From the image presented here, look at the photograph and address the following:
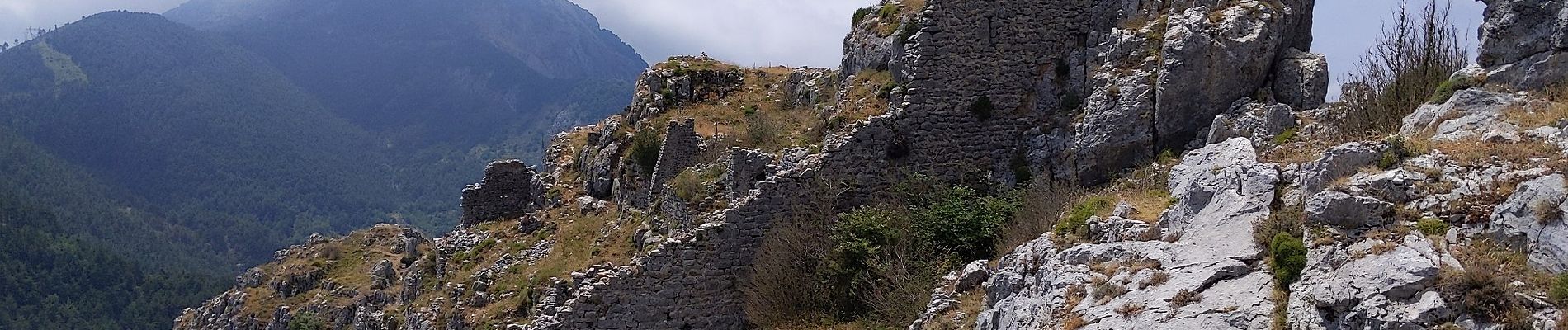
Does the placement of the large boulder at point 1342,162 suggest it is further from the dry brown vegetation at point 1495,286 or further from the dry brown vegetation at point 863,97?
the dry brown vegetation at point 863,97

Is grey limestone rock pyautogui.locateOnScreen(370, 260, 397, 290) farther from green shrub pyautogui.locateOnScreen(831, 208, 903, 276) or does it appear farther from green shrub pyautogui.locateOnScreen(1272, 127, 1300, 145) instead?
green shrub pyautogui.locateOnScreen(1272, 127, 1300, 145)

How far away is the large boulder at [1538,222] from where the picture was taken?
25.0ft

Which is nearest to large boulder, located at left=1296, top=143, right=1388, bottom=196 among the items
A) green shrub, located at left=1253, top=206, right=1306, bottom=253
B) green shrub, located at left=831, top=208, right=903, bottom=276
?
green shrub, located at left=1253, top=206, right=1306, bottom=253

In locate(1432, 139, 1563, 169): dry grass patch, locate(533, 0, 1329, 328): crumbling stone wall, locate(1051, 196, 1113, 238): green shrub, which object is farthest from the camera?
locate(533, 0, 1329, 328): crumbling stone wall

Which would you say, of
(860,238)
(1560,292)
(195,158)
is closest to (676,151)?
(860,238)

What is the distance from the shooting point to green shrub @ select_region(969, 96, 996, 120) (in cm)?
1786

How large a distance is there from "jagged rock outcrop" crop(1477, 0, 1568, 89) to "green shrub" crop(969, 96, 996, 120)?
767 cm

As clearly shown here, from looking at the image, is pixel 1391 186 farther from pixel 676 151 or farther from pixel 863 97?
pixel 676 151

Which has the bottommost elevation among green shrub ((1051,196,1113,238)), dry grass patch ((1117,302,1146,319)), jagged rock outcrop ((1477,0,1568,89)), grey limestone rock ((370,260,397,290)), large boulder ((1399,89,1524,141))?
grey limestone rock ((370,260,397,290))

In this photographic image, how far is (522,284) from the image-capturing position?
68.8 ft

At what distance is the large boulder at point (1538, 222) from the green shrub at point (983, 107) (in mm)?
9914

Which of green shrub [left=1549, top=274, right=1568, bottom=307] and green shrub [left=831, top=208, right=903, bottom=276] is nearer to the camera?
green shrub [left=1549, top=274, right=1568, bottom=307]

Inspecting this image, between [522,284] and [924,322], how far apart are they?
33.6 ft

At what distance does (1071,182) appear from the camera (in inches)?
630
